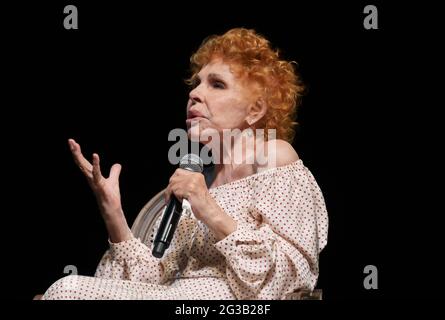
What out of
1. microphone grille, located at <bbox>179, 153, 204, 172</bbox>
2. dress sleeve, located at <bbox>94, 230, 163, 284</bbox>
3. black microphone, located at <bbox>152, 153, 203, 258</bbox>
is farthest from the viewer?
dress sleeve, located at <bbox>94, 230, 163, 284</bbox>

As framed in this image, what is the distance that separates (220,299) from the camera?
218cm

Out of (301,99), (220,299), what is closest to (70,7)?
(301,99)

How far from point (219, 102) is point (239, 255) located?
51 centimetres

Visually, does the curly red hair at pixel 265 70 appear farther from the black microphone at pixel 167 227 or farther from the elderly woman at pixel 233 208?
the black microphone at pixel 167 227

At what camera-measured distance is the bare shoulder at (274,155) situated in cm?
238

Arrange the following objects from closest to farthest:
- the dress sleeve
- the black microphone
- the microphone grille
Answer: the black microphone
the microphone grille
the dress sleeve

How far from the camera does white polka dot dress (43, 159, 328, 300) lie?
7.07 feet

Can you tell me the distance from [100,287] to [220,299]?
314mm

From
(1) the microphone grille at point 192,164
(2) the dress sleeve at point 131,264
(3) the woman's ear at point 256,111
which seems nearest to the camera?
(1) the microphone grille at point 192,164

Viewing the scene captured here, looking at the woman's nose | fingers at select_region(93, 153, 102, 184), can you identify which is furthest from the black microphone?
the woman's nose

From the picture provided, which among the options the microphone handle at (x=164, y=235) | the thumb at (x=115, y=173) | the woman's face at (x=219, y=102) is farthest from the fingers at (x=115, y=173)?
the microphone handle at (x=164, y=235)

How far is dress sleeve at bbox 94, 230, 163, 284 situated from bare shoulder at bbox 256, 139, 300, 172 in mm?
412

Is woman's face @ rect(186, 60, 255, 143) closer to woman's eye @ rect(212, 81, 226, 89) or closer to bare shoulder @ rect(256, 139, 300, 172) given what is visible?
woman's eye @ rect(212, 81, 226, 89)

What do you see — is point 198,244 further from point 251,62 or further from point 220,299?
point 251,62
